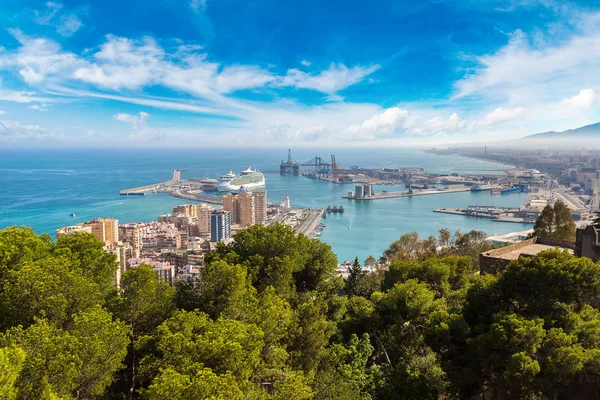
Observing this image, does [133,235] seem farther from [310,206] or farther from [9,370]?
[9,370]

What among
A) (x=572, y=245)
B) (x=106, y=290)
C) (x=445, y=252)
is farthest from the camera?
(x=445, y=252)

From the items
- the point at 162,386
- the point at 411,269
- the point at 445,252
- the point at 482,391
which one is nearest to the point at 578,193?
the point at 445,252

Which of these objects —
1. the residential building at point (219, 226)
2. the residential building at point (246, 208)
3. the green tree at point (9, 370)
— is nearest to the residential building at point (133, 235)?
the residential building at point (219, 226)

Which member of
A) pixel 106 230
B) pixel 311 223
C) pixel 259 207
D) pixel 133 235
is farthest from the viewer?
pixel 259 207

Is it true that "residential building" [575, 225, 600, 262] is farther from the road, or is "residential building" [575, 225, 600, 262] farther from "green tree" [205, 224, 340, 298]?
the road

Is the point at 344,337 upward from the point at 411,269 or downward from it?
downward

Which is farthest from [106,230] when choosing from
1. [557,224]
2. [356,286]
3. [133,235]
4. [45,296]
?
[557,224]

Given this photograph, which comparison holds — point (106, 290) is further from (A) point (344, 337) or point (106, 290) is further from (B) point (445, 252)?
(B) point (445, 252)
